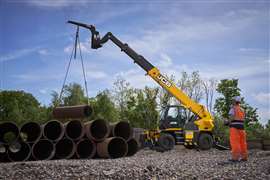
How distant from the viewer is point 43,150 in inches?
506

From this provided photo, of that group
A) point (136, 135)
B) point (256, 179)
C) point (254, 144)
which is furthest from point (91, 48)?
point (256, 179)

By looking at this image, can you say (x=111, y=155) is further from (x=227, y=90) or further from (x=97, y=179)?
(x=227, y=90)

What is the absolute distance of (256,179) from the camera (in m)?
6.45

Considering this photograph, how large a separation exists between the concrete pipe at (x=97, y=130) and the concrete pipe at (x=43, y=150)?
1.30 m

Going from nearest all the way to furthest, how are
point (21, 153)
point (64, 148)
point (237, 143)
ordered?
point (237, 143)
point (21, 153)
point (64, 148)

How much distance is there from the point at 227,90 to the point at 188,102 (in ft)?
48.5

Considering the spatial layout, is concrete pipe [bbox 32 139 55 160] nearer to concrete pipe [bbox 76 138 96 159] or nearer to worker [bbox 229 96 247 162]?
concrete pipe [bbox 76 138 96 159]

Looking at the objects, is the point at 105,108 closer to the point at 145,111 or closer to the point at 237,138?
the point at 145,111

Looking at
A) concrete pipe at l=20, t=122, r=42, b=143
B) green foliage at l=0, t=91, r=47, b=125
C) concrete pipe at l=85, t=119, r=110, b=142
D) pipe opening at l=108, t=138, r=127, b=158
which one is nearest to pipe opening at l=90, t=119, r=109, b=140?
concrete pipe at l=85, t=119, r=110, b=142

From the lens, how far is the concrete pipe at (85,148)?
41.0 ft

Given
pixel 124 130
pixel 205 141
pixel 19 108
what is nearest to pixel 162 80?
pixel 205 141

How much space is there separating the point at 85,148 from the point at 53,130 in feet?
4.85

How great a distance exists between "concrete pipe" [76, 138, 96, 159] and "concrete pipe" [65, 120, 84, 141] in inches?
11.0

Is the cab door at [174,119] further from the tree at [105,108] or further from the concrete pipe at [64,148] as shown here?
the tree at [105,108]
